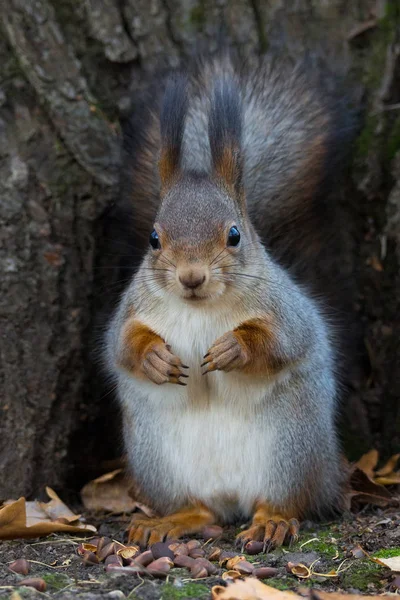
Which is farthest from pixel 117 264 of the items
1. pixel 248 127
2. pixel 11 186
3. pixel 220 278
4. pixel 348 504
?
pixel 348 504

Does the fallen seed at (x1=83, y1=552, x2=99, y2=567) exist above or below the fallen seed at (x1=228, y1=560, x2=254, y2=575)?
above

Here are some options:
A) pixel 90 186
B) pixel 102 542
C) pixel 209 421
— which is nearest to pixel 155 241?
pixel 209 421

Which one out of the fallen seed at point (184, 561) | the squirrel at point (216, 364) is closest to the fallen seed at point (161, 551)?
the fallen seed at point (184, 561)

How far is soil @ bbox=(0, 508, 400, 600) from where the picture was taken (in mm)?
1619

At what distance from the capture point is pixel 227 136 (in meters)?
2.11

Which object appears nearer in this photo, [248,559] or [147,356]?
[248,559]

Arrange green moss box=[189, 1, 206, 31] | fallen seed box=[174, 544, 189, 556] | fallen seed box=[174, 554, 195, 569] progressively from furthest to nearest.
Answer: green moss box=[189, 1, 206, 31] → fallen seed box=[174, 544, 189, 556] → fallen seed box=[174, 554, 195, 569]

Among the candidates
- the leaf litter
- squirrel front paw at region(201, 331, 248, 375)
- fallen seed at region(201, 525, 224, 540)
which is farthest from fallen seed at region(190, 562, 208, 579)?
squirrel front paw at region(201, 331, 248, 375)

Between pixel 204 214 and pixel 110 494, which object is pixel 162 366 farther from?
pixel 110 494

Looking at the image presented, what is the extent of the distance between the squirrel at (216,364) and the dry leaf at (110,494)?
13 cm

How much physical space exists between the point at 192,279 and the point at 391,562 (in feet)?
2.35

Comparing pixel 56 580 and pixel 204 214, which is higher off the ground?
pixel 204 214

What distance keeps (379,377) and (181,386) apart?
91 centimetres

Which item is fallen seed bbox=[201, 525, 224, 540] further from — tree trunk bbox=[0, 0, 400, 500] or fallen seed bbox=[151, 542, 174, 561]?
tree trunk bbox=[0, 0, 400, 500]
